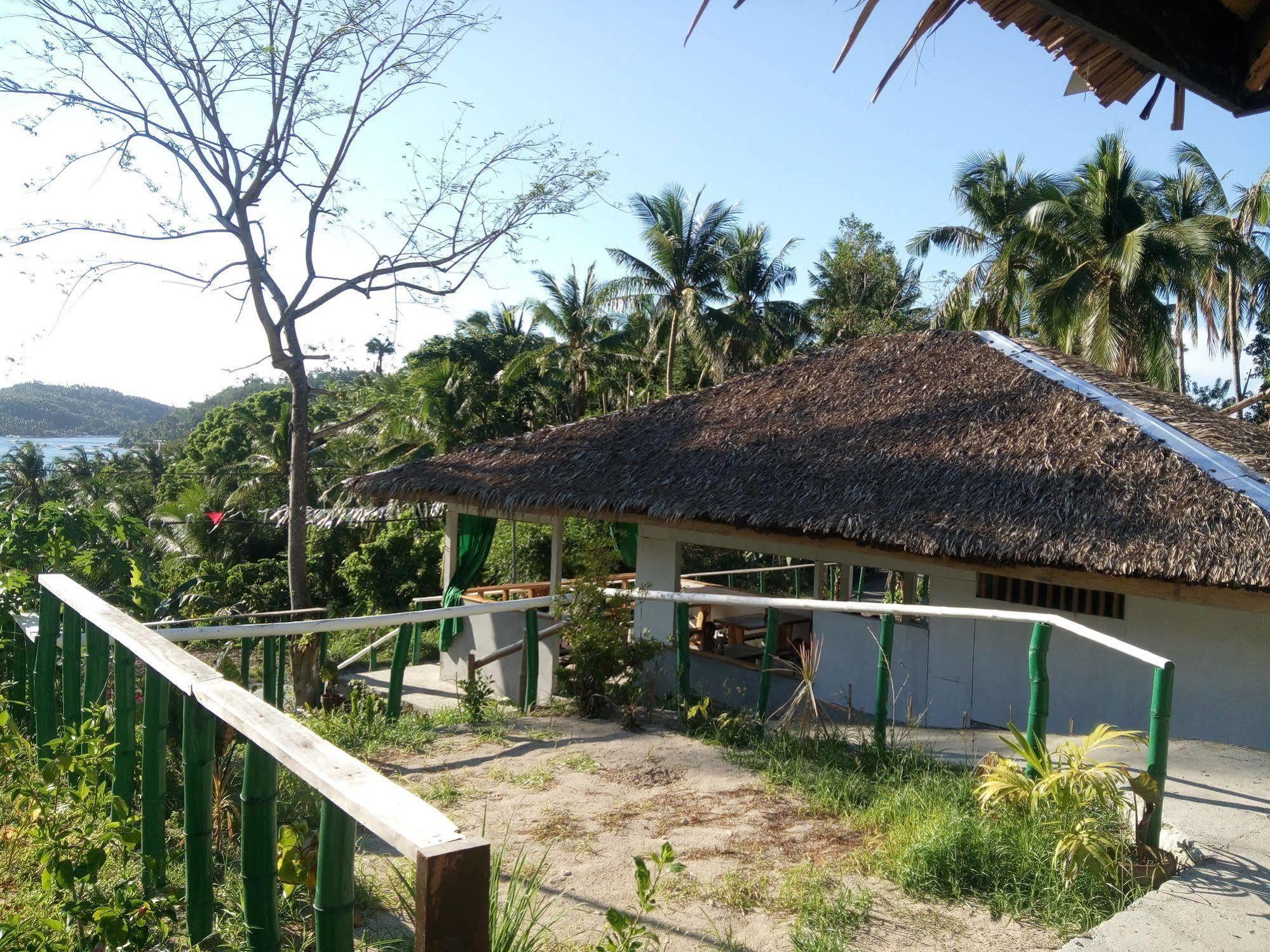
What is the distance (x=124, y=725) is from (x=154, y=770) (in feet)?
0.86

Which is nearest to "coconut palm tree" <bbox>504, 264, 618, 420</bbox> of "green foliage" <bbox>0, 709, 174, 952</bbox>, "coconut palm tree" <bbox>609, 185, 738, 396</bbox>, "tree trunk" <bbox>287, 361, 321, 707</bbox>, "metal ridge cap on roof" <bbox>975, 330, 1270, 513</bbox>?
"coconut palm tree" <bbox>609, 185, 738, 396</bbox>

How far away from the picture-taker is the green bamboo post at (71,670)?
3.25 meters

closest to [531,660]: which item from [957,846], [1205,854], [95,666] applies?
[957,846]

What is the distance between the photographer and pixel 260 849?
6.16 ft

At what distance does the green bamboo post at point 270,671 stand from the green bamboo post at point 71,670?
6.34ft

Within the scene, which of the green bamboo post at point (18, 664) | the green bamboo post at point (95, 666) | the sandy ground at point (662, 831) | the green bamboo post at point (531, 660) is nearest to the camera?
the green bamboo post at point (95, 666)

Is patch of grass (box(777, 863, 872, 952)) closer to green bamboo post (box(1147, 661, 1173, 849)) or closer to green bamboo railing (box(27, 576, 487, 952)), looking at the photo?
green bamboo post (box(1147, 661, 1173, 849))

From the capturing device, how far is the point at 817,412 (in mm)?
10664

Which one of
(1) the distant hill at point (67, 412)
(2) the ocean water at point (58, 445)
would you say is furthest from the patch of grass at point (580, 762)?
(1) the distant hill at point (67, 412)

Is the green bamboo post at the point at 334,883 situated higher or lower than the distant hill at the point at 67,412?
lower

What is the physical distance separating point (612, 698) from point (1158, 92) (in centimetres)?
509

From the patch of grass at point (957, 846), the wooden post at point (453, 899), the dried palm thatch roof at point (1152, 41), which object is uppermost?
the dried palm thatch roof at point (1152, 41)

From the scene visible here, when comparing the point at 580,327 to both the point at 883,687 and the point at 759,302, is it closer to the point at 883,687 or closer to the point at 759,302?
the point at 759,302

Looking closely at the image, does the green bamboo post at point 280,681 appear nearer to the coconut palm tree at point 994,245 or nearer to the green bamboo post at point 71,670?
the green bamboo post at point 71,670
